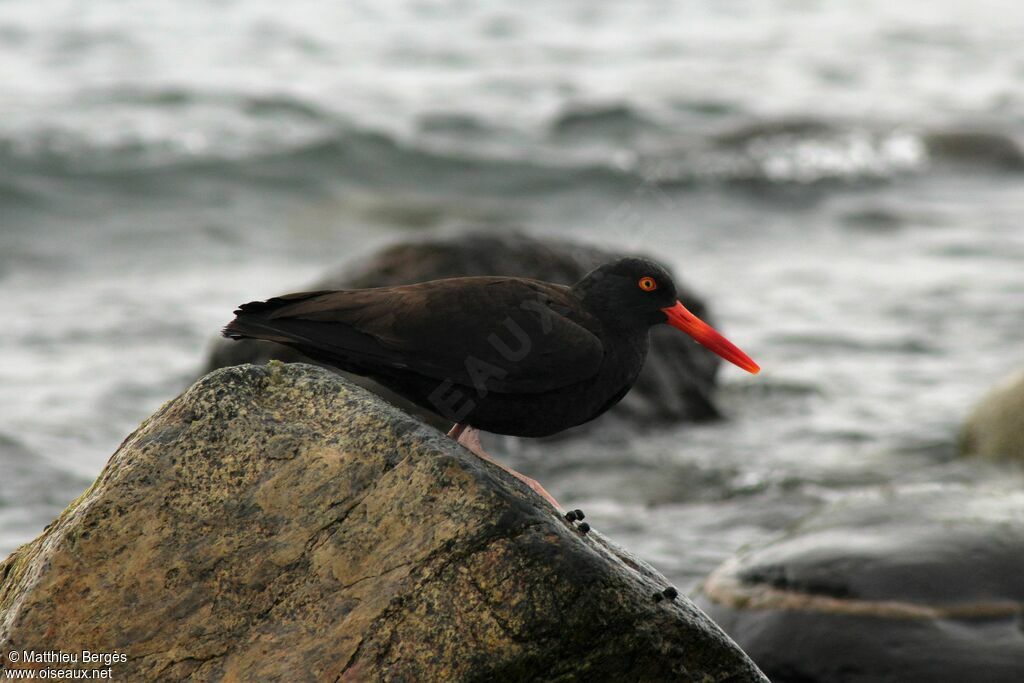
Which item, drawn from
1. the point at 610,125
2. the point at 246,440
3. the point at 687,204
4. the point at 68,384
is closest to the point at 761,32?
the point at 610,125

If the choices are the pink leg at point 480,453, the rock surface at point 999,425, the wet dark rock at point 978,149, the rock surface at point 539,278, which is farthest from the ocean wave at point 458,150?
the pink leg at point 480,453

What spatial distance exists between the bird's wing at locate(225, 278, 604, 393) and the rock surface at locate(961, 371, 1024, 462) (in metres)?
5.14

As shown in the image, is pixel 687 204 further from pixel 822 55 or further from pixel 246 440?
pixel 246 440

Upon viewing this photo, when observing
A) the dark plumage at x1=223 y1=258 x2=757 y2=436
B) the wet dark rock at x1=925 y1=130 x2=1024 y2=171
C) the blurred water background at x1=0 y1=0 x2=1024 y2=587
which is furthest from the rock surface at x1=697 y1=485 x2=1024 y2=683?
the wet dark rock at x1=925 y1=130 x2=1024 y2=171

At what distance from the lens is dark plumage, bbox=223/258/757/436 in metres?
4.06

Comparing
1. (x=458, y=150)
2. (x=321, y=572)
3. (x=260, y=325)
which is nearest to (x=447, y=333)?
(x=260, y=325)

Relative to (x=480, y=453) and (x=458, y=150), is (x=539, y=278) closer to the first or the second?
(x=480, y=453)

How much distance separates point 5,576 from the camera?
410cm

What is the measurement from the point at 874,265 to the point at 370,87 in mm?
9958

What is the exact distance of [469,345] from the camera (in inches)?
161

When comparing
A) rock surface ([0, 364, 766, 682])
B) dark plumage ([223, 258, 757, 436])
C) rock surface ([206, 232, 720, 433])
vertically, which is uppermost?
rock surface ([206, 232, 720, 433])

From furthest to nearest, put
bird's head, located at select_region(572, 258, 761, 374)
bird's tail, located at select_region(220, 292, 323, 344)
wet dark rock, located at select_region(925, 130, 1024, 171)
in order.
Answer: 1. wet dark rock, located at select_region(925, 130, 1024, 171)
2. bird's head, located at select_region(572, 258, 761, 374)
3. bird's tail, located at select_region(220, 292, 323, 344)

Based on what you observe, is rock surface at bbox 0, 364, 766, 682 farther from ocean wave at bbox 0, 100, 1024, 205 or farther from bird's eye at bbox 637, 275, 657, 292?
ocean wave at bbox 0, 100, 1024, 205

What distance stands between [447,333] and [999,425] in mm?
5599
